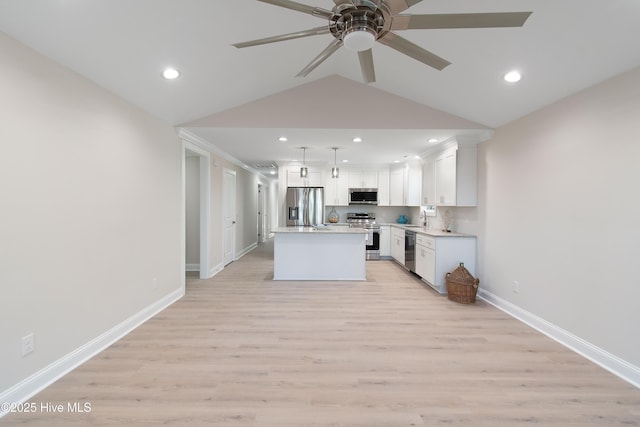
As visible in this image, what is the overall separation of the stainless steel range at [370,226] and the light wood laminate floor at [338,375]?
330 cm

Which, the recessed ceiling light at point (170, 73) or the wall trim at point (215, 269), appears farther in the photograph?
the wall trim at point (215, 269)

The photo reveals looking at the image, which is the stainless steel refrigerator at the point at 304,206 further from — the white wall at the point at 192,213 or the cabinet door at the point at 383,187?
the white wall at the point at 192,213

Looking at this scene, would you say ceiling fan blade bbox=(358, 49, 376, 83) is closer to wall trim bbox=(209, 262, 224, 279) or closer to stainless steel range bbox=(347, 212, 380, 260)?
wall trim bbox=(209, 262, 224, 279)

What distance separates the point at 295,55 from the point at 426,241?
333 cm

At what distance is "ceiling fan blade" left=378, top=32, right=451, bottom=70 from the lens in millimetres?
1426

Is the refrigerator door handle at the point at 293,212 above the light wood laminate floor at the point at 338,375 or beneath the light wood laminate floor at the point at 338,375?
above

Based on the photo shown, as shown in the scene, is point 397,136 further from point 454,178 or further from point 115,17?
point 115,17

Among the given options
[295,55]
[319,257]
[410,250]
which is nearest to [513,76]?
[295,55]

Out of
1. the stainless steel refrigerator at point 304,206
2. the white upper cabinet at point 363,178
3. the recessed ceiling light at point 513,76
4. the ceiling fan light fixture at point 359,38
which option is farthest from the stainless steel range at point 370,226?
the ceiling fan light fixture at point 359,38

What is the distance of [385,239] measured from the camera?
22.5 ft

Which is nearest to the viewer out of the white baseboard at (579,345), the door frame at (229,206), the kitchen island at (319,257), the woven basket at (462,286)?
the white baseboard at (579,345)

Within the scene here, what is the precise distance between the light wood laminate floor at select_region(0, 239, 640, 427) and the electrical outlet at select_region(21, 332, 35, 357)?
32cm

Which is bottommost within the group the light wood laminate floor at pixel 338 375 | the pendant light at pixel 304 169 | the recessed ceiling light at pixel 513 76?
the light wood laminate floor at pixel 338 375

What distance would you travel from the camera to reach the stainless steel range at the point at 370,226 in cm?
679
